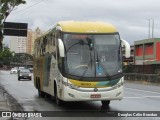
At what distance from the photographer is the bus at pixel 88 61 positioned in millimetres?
14898

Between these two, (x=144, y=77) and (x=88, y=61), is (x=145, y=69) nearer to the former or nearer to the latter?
(x=144, y=77)

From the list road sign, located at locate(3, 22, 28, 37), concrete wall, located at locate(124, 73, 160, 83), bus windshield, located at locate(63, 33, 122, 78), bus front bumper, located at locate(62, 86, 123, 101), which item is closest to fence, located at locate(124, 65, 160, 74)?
concrete wall, located at locate(124, 73, 160, 83)

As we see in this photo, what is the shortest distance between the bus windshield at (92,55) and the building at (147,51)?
5633cm

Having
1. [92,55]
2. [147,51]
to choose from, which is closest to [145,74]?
[92,55]

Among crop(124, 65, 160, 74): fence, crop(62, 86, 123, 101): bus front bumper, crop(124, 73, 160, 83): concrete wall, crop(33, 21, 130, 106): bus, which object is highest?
crop(33, 21, 130, 106): bus

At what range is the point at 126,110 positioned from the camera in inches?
606

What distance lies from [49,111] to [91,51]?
2643mm

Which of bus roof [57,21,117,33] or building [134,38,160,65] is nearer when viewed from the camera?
bus roof [57,21,117,33]

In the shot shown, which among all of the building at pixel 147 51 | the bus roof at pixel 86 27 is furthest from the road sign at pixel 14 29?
the building at pixel 147 51

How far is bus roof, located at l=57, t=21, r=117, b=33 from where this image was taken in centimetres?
1580

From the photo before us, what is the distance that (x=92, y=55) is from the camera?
50.5ft

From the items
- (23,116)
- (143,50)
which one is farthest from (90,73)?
(143,50)

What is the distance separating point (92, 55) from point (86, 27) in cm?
120

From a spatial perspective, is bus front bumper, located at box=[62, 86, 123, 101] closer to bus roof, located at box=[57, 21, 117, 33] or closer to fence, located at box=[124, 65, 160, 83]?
bus roof, located at box=[57, 21, 117, 33]
